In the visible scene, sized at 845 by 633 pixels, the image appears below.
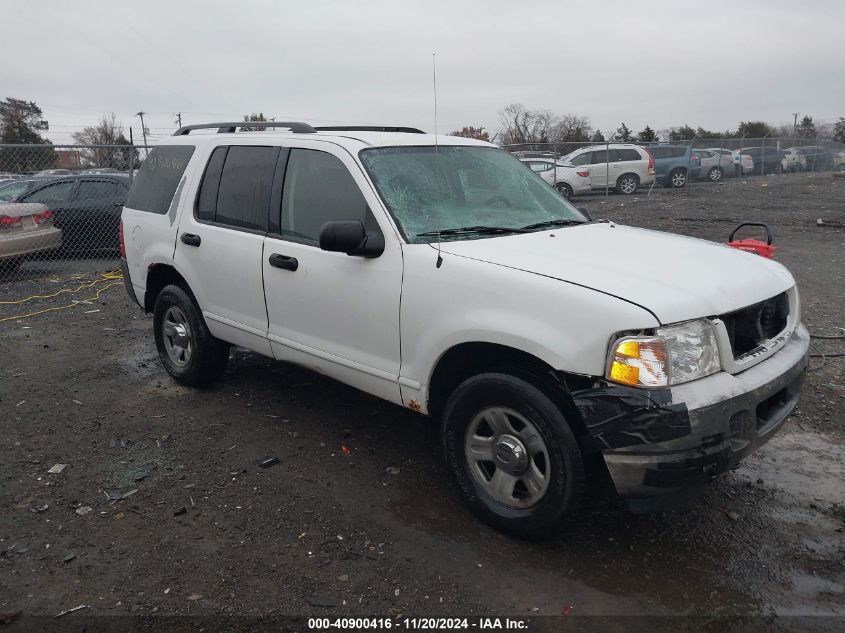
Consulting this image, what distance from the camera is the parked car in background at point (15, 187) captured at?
11.5 meters

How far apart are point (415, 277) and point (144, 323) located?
5.28 m

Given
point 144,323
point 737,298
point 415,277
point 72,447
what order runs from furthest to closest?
point 144,323
point 72,447
point 415,277
point 737,298

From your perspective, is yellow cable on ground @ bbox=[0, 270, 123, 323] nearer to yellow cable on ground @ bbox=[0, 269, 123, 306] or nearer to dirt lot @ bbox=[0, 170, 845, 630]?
yellow cable on ground @ bbox=[0, 269, 123, 306]

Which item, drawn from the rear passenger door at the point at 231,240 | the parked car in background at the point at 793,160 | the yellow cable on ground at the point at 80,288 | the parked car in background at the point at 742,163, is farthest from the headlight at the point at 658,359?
the parked car in background at the point at 793,160

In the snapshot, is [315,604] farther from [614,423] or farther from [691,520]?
[691,520]

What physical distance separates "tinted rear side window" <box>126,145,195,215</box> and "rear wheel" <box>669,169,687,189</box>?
21.7 meters

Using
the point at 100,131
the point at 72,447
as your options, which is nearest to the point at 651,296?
the point at 72,447

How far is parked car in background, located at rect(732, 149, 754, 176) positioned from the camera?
27062 mm

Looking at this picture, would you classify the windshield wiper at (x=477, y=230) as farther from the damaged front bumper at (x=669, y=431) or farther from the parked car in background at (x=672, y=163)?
the parked car in background at (x=672, y=163)

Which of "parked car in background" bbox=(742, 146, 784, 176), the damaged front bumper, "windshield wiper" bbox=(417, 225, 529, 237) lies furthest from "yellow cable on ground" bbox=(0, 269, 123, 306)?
"parked car in background" bbox=(742, 146, 784, 176)

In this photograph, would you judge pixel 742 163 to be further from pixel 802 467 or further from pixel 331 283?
pixel 331 283

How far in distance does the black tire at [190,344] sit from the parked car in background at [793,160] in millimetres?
31601

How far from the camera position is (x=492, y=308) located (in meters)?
3.17

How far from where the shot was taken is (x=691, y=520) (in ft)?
11.5
